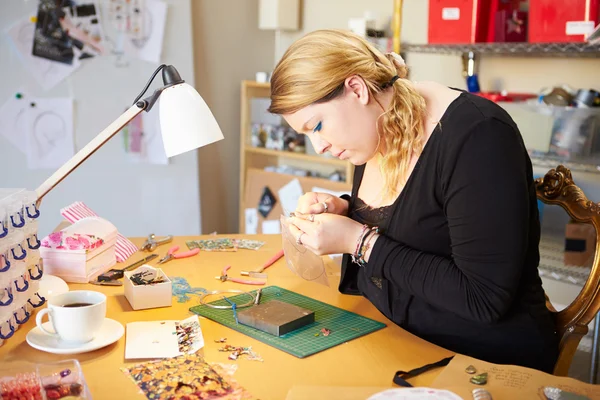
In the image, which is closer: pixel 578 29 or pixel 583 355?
pixel 578 29

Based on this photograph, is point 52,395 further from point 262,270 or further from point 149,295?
point 262,270

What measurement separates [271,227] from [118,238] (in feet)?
5.60

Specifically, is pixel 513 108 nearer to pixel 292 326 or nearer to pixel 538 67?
pixel 538 67

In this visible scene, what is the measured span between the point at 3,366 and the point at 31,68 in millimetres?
2251

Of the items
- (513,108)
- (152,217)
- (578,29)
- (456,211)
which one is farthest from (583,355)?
(152,217)

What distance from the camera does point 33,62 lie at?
2.93 metres

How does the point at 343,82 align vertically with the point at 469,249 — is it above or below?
above

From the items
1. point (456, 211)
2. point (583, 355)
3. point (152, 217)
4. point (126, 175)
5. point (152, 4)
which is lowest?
point (583, 355)

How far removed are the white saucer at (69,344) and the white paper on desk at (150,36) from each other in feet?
6.76

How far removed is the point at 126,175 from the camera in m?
3.15

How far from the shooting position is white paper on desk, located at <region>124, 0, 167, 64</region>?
3057 millimetres

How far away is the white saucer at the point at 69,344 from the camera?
1.15 m

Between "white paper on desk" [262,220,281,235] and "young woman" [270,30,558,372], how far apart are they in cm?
196

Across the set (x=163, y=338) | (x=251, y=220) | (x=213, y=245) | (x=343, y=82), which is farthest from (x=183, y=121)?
(x=251, y=220)
